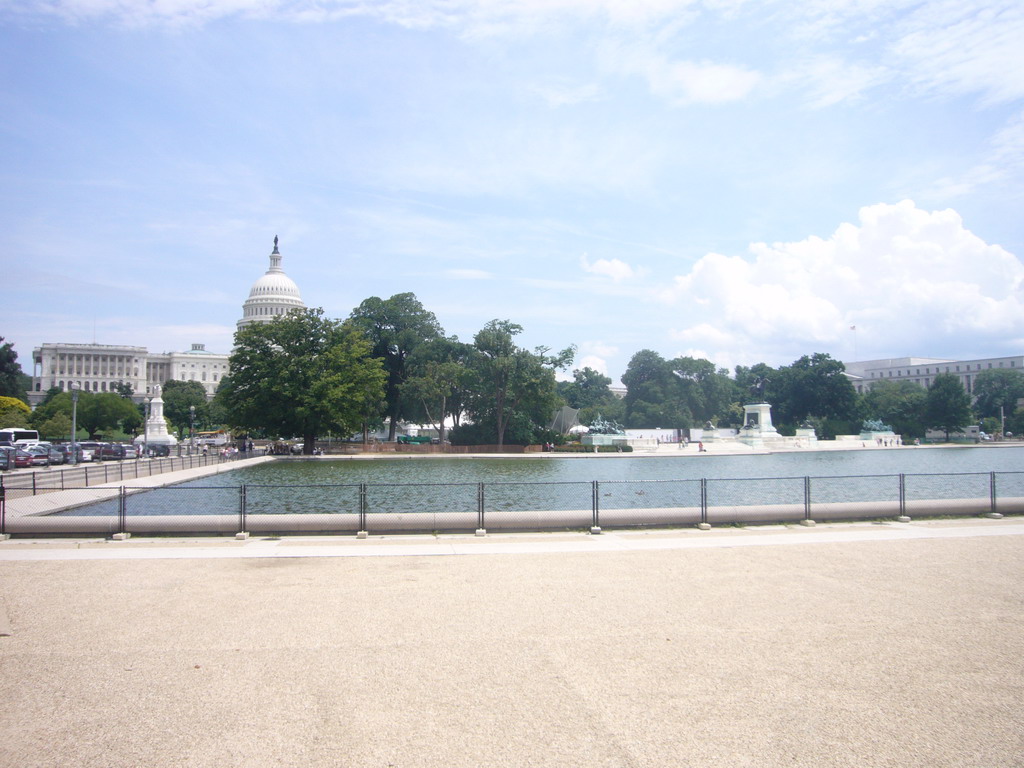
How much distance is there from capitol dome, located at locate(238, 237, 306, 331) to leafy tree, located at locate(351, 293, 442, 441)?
227 feet

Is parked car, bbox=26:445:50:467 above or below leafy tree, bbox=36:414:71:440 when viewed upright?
below

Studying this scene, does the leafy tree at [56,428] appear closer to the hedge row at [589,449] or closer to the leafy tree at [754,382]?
the hedge row at [589,449]

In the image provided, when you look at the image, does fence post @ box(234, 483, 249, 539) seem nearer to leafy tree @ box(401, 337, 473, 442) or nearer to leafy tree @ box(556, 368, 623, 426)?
leafy tree @ box(401, 337, 473, 442)

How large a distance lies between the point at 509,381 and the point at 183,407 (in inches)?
3056

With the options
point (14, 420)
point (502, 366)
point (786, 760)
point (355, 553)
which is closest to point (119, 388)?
point (14, 420)

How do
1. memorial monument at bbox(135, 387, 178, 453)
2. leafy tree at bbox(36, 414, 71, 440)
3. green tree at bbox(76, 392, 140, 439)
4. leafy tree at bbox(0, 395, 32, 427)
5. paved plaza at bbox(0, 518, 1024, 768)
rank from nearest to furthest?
paved plaza at bbox(0, 518, 1024, 768)
leafy tree at bbox(0, 395, 32, 427)
memorial monument at bbox(135, 387, 178, 453)
leafy tree at bbox(36, 414, 71, 440)
green tree at bbox(76, 392, 140, 439)

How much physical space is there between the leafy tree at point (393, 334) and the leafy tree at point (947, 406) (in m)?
96.2

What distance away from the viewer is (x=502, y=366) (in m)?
86.3

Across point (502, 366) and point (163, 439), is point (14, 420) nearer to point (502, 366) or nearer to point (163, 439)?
point (163, 439)

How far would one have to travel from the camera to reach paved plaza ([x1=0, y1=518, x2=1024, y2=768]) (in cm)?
631

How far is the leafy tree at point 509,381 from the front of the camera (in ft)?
285

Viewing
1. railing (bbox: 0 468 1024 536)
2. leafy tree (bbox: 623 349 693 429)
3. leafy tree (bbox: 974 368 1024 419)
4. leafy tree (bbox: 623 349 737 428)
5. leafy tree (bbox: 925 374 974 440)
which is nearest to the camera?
railing (bbox: 0 468 1024 536)

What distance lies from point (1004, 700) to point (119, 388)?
616ft

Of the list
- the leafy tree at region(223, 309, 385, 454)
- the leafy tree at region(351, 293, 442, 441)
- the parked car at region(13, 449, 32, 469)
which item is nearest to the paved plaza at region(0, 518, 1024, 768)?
the parked car at region(13, 449, 32, 469)
